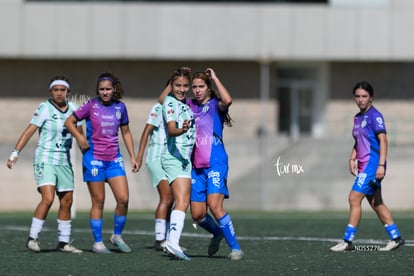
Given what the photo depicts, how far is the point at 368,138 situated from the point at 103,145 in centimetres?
298

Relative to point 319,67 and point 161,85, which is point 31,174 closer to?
point 161,85

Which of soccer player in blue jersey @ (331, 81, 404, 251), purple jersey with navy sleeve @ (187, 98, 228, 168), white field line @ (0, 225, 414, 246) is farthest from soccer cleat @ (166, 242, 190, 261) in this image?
white field line @ (0, 225, 414, 246)

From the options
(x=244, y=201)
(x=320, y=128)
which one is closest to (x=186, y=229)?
(x=244, y=201)

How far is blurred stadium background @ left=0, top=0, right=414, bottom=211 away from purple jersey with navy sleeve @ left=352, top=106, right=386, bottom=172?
16825 millimetres

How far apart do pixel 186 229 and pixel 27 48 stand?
57.5ft

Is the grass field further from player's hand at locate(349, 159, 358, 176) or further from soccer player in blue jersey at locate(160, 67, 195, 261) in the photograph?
player's hand at locate(349, 159, 358, 176)

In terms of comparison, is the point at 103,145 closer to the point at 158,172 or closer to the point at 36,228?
the point at 158,172

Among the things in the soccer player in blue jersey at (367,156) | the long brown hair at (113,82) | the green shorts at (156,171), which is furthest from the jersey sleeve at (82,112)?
the soccer player in blue jersey at (367,156)

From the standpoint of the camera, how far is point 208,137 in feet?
38.2

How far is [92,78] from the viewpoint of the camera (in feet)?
116

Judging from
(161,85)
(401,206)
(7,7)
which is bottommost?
(401,206)

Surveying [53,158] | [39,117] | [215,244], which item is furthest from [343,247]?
[39,117]

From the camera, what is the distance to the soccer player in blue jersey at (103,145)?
1262 centimetres

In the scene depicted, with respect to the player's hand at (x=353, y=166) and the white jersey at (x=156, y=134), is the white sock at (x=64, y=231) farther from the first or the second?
the player's hand at (x=353, y=166)
